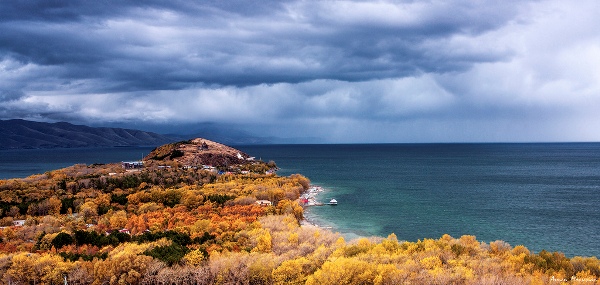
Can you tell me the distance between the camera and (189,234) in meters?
40.9

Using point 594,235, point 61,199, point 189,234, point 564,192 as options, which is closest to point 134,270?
point 189,234

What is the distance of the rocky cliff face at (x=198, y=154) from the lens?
139875mm

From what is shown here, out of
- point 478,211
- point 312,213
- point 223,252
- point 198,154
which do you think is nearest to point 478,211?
point 478,211

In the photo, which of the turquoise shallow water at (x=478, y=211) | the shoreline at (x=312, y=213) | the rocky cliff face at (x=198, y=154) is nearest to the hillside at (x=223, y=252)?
the shoreline at (x=312, y=213)

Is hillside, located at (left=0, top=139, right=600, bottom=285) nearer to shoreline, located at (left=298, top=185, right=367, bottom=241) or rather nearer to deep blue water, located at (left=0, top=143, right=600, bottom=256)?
shoreline, located at (left=298, top=185, right=367, bottom=241)

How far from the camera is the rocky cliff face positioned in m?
140

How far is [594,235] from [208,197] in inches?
2011

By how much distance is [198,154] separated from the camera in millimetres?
144250

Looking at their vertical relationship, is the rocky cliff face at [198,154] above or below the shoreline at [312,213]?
above

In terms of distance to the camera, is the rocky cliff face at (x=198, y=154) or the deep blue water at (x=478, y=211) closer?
the deep blue water at (x=478, y=211)

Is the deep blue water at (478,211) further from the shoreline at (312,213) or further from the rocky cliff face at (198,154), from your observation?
the rocky cliff face at (198,154)

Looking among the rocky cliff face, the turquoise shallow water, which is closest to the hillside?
the turquoise shallow water

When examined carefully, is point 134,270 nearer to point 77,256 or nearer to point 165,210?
point 77,256

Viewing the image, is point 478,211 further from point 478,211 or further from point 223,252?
point 223,252
